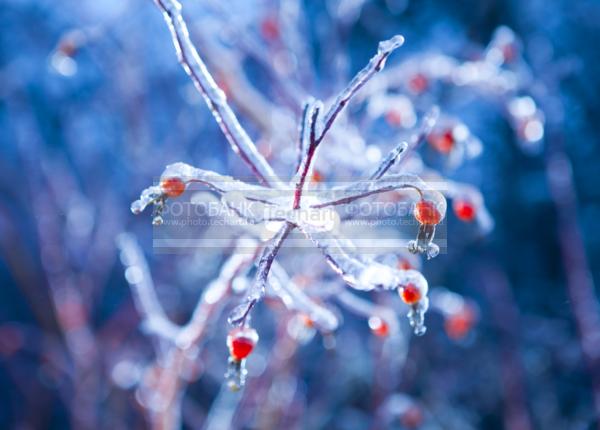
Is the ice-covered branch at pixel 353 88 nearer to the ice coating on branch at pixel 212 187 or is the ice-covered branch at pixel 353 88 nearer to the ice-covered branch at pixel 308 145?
the ice-covered branch at pixel 308 145

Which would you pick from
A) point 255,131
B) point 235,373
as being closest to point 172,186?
point 235,373

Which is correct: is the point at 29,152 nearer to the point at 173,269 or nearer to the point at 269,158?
the point at 173,269

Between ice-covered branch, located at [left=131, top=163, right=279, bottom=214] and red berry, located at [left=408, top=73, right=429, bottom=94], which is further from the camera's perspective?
red berry, located at [left=408, top=73, right=429, bottom=94]

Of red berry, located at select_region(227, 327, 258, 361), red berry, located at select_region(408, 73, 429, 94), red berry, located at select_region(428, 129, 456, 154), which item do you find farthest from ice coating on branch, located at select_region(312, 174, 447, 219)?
red berry, located at select_region(408, 73, 429, 94)

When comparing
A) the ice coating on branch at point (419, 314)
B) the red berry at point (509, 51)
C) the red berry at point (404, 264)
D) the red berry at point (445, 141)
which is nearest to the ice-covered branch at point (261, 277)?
the ice coating on branch at point (419, 314)

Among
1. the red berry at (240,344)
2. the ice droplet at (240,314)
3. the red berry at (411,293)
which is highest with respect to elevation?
the ice droplet at (240,314)

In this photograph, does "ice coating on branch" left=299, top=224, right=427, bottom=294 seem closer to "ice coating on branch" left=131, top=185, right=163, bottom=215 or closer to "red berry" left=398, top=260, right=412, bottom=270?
"ice coating on branch" left=131, top=185, right=163, bottom=215

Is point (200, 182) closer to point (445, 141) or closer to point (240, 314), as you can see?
point (240, 314)
